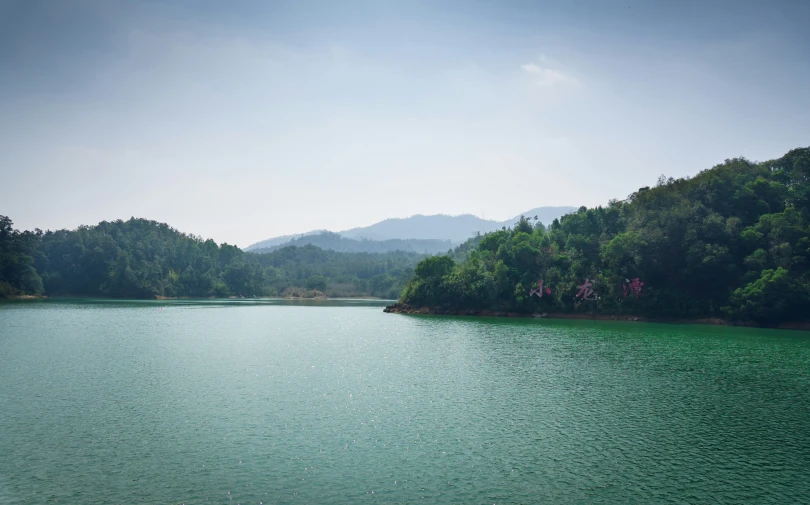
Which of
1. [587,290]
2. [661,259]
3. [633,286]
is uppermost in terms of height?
[661,259]

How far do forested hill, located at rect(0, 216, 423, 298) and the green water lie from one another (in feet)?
309

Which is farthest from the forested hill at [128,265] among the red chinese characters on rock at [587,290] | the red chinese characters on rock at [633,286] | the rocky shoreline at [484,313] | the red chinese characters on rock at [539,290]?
the red chinese characters on rock at [633,286]

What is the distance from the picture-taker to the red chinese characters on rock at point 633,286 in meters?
70.9

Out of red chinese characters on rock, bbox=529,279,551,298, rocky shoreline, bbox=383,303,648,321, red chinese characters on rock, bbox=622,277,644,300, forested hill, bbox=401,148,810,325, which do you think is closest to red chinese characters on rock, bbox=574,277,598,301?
forested hill, bbox=401,148,810,325

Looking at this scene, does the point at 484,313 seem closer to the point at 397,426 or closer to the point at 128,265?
the point at 397,426

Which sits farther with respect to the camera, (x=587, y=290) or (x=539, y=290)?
(x=539, y=290)

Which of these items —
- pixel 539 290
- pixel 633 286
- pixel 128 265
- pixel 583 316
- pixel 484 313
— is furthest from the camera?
pixel 128 265

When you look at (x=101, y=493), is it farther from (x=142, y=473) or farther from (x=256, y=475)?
(x=256, y=475)

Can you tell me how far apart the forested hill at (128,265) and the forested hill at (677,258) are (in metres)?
86.4

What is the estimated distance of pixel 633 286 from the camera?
234ft

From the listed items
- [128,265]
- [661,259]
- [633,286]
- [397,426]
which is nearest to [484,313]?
[633,286]

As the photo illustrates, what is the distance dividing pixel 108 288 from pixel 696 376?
141 metres

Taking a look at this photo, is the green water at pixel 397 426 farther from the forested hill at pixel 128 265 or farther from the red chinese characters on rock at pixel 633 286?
the forested hill at pixel 128 265

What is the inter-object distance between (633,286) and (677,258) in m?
6.95
